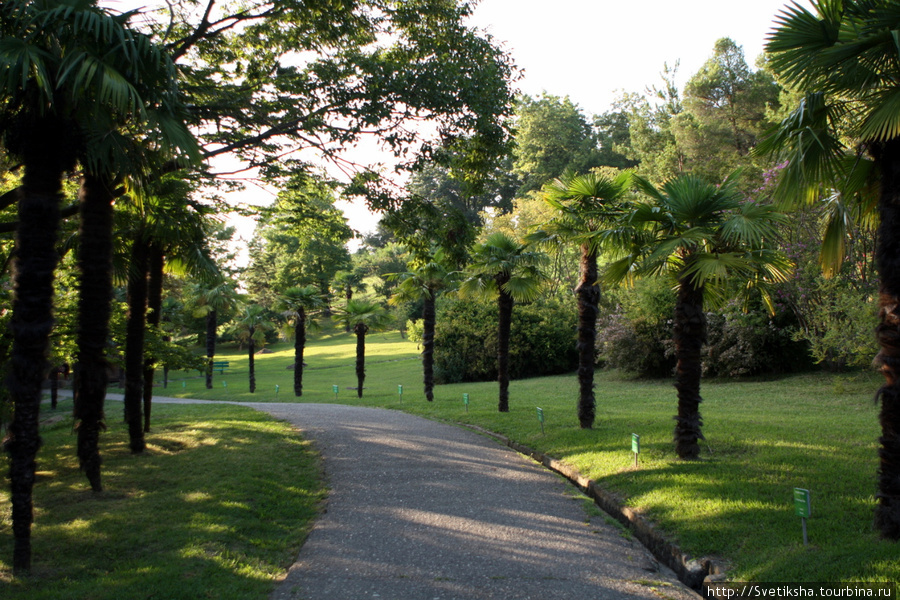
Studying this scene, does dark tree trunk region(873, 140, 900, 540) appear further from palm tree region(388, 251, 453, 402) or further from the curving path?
palm tree region(388, 251, 453, 402)

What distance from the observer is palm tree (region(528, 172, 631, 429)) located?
11.8 m

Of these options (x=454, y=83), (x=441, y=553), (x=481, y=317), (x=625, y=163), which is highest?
(x=625, y=163)

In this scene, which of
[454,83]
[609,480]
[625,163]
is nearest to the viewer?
[609,480]

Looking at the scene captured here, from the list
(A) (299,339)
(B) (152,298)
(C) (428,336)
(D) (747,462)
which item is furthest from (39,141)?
(A) (299,339)

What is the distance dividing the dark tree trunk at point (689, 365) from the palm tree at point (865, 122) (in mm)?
2947

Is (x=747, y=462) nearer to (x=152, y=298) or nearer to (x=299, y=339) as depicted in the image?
(x=152, y=298)

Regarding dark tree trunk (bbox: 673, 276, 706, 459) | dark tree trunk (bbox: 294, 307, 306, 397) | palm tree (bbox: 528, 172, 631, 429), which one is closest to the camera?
dark tree trunk (bbox: 673, 276, 706, 459)

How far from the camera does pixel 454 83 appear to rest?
412 inches

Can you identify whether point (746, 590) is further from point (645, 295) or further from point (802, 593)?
point (645, 295)

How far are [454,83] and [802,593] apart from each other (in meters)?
8.96

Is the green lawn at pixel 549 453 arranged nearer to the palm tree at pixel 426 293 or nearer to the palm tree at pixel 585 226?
the palm tree at pixel 585 226

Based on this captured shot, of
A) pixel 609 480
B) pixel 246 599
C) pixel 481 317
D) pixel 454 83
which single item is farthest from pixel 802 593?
pixel 481 317

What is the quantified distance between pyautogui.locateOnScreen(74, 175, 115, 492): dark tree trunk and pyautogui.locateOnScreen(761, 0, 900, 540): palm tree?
8548 mm

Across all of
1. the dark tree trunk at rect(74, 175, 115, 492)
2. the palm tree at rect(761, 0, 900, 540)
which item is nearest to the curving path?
the palm tree at rect(761, 0, 900, 540)
